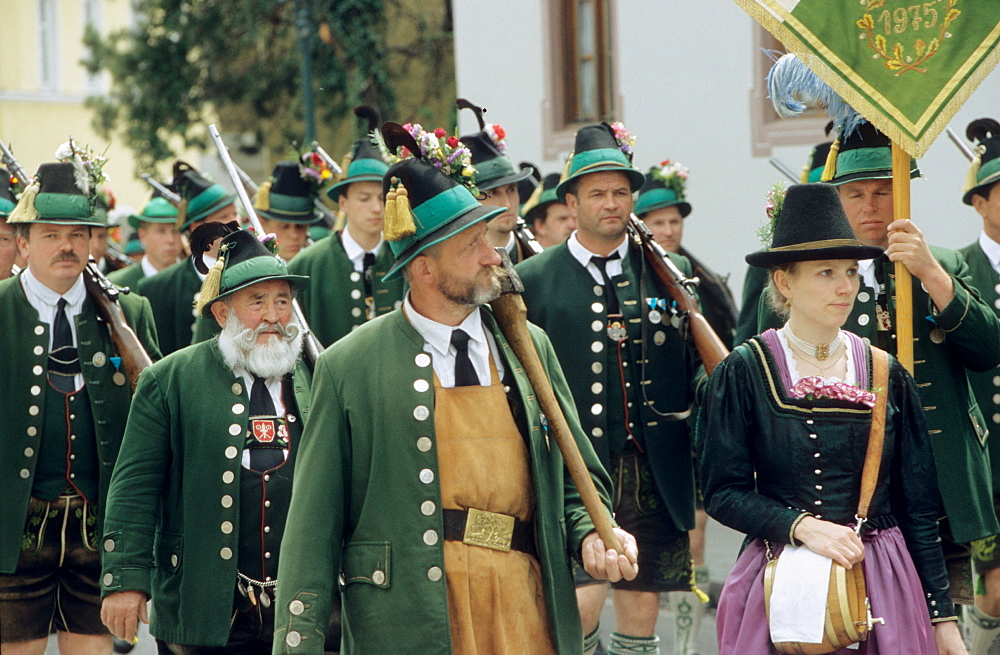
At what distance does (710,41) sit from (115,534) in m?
9.91

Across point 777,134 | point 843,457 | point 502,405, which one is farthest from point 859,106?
point 777,134

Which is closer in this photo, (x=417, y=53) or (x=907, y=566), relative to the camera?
(x=907, y=566)

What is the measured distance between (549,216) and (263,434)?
438 centimetres

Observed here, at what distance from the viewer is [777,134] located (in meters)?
13.3

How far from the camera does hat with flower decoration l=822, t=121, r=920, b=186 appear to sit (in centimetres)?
563

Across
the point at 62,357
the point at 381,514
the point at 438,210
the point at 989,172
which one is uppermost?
the point at 989,172

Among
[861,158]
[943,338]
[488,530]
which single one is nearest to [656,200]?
[861,158]

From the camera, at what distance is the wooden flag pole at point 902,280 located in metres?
4.86

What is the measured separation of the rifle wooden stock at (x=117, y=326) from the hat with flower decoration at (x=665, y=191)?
3.73 meters

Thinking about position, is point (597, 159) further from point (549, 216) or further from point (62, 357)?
point (549, 216)

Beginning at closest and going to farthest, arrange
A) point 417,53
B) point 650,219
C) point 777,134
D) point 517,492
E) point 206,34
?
point 517,492 → point 650,219 → point 777,134 → point 417,53 → point 206,34

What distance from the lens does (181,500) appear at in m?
5.31

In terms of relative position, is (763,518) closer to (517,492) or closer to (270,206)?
(517,492)

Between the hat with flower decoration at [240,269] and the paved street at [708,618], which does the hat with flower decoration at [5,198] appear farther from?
the hat with flower decoration at [240,269]
